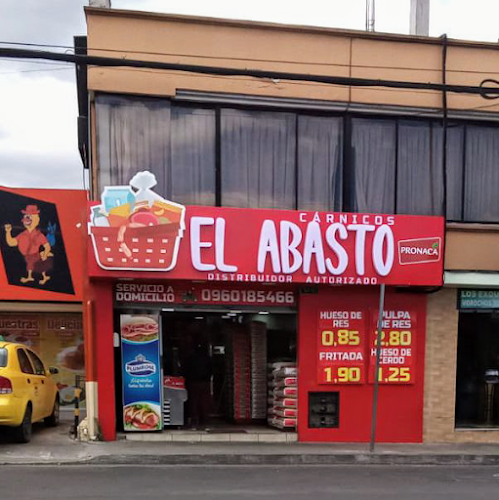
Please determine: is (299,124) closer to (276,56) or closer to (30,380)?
(276,56)

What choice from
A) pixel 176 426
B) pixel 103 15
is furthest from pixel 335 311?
pixel 103 15

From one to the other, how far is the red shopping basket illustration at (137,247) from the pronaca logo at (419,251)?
13.0ft

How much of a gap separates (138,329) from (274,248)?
2.78 meters

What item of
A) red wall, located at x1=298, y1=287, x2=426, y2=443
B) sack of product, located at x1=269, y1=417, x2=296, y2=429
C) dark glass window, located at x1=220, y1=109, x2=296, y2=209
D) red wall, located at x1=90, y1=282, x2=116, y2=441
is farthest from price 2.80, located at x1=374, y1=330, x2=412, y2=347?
red wall, located at x1=90, y1=282, x2=116, y2=441

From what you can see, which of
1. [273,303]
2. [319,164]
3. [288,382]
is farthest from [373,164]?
[288,382]

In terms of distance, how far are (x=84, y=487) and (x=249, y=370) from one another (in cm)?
455

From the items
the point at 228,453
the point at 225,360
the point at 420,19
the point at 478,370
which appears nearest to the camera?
the point at 228,453

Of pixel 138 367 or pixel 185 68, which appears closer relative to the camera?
pixel 185 68

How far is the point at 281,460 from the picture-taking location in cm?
859

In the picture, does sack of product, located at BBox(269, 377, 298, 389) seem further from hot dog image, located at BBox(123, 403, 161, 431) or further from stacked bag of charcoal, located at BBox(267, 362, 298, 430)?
hot dog image, located at BBox(123, 403, 161, 431)

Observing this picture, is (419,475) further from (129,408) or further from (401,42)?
(401,42)

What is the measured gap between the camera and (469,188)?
10602mm

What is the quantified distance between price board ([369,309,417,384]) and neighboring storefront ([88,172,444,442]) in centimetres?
2

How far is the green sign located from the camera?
10.4m
